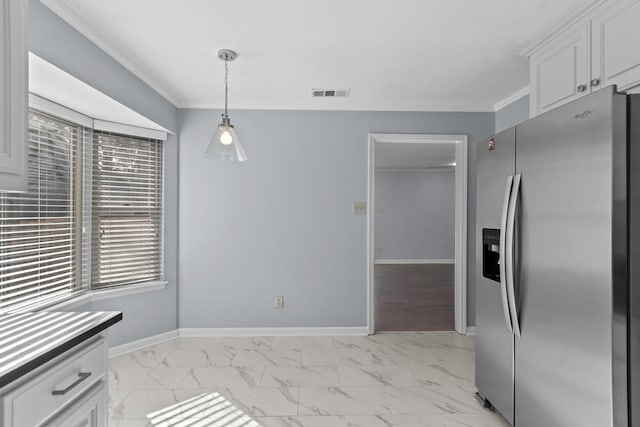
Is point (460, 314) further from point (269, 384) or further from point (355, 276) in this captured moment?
point (269, 384)

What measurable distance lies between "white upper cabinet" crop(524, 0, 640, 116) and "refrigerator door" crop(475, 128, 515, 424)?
0.47m

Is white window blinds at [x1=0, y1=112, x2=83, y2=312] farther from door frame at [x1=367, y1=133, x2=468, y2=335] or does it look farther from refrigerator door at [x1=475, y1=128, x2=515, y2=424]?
refrigerator door at [x1=475, y1=128, x2=515, y2=424]

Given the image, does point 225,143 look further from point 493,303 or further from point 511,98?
point 511,98

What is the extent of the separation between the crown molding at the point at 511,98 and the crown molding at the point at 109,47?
328 centimetres

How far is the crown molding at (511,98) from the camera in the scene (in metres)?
3.20

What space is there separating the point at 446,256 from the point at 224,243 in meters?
6.87

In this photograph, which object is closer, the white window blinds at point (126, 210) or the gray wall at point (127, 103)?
the gray wall at point (127, 103)

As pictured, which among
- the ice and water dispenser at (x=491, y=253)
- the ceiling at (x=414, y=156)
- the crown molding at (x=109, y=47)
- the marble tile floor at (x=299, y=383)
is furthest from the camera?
the ceiling at (x=414, y=156)

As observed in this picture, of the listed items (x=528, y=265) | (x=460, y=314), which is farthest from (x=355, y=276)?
(x=528, y=265)

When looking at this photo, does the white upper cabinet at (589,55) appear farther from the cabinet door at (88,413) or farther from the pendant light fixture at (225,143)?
the cabinet door at (88,413)

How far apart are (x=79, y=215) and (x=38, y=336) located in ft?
→ 6.88

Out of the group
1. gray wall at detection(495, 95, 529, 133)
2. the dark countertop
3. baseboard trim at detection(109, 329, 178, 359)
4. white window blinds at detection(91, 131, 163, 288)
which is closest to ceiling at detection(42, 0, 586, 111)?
gray wall at detection(495, 95, 529, 133)

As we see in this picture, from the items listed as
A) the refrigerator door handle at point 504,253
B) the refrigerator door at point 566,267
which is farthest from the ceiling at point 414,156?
the refrigerator door at point 566,267

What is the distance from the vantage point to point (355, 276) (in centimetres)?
369
